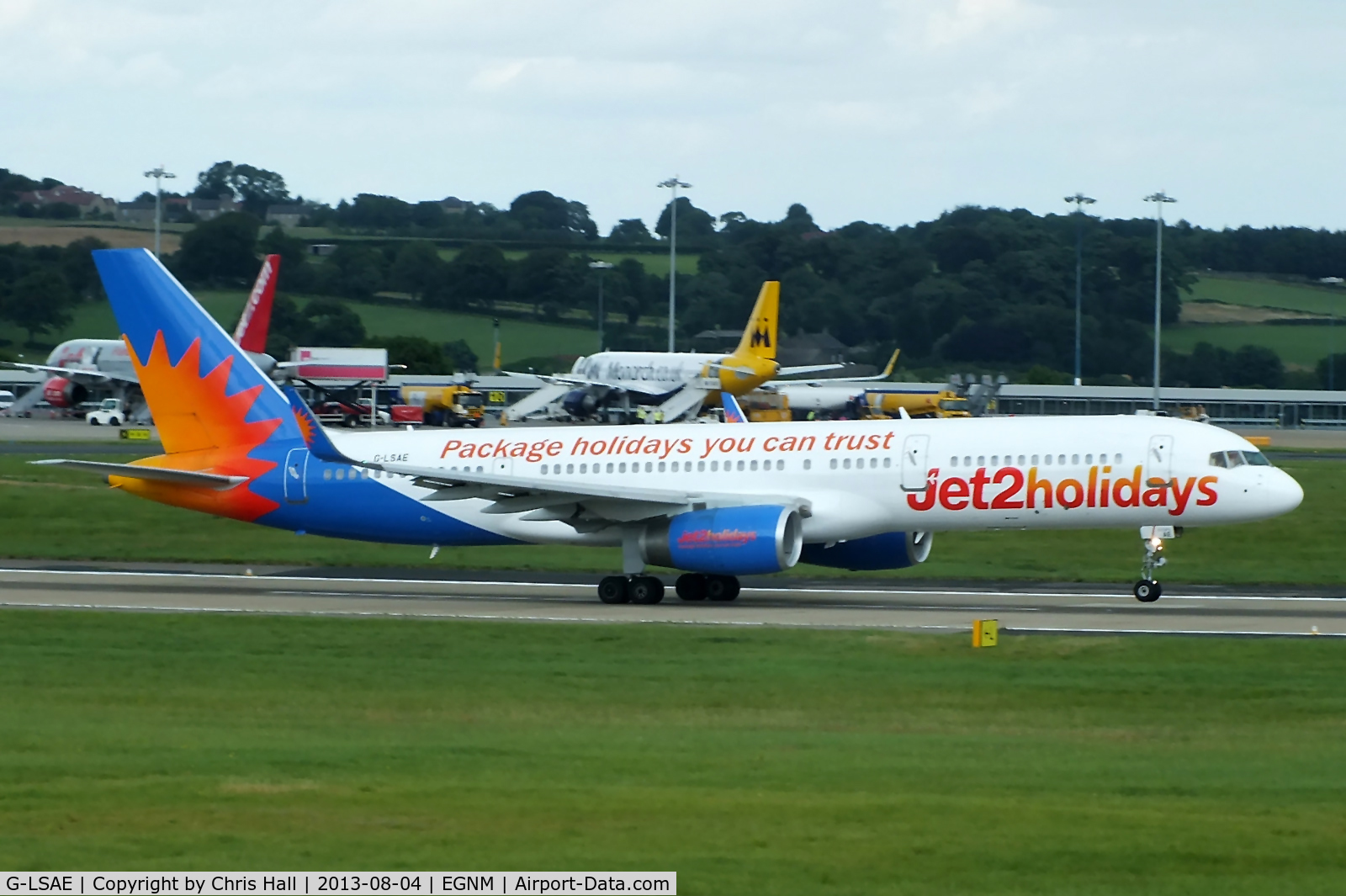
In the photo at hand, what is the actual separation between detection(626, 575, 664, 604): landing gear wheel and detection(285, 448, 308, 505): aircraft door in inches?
287

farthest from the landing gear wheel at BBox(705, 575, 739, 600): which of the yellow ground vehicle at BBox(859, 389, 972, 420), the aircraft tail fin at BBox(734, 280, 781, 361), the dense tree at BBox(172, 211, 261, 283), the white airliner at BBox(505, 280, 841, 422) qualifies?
the dense tree at BBox(172, 211, 261, 283)

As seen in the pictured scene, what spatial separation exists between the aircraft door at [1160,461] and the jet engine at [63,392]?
3066 inches

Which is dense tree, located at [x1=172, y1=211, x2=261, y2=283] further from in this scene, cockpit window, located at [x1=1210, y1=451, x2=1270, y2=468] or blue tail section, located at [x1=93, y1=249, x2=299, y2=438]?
cockpit window, located at [x1=1210, y1=451, x2=1270, y2=468]

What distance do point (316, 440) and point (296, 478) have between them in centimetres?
295

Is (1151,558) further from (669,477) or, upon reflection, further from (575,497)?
(575,497)

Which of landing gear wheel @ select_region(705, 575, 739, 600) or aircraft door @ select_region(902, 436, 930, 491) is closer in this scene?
aircraft door @ select_region(902, 436, 930, 491)

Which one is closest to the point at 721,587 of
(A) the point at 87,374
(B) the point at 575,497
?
(B) the point at 575,497

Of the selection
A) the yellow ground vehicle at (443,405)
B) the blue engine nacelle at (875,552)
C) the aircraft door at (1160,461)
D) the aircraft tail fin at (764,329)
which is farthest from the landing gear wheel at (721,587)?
the yellow ground vehicle at (443,405)

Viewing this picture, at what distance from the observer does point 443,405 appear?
9962cm

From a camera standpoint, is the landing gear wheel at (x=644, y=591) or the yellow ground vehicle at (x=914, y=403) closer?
the landing gear wheel at (x=644, y=591)

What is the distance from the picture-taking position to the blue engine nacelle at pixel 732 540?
→ 3167 centimetres

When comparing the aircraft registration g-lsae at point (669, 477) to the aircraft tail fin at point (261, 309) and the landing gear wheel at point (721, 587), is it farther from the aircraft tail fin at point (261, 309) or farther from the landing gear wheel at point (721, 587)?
the aircraft tail fin at point (261, 309)

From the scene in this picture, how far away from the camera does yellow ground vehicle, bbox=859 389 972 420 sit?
99375mm

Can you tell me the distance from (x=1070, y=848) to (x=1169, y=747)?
5676mm
